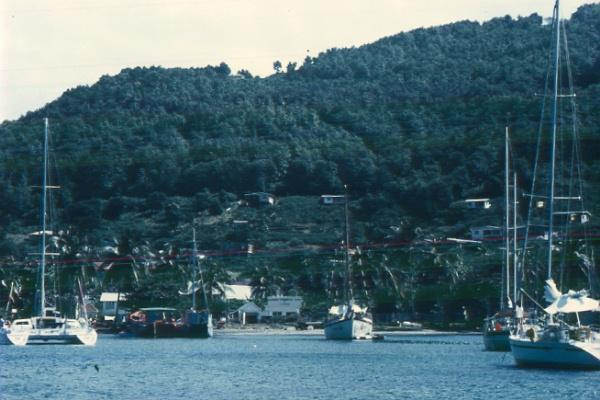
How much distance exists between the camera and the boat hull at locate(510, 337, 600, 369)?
6106 cm

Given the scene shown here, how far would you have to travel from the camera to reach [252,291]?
170 m

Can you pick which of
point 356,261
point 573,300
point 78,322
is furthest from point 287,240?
point 573,300

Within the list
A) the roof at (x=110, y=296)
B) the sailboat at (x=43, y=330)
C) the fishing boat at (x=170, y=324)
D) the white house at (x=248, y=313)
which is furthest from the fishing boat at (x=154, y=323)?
the roof at (x=110, y=296)

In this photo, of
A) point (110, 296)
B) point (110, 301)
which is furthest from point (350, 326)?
point (110, 296)

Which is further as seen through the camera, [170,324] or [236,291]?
[236,291]

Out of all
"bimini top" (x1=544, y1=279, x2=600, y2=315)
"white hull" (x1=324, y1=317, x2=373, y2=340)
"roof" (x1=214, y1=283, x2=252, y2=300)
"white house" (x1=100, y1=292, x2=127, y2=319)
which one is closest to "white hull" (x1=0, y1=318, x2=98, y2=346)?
"white hull" (x1=324, y1=317, x2=373, y2=340)

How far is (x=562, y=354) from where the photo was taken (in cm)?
6156

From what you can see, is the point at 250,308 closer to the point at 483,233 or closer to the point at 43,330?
the point at 483,233

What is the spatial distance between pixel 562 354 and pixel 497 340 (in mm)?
22818

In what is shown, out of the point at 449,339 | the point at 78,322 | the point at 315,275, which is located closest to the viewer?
the point at 78,322

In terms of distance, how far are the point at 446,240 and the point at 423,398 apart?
12225 cm

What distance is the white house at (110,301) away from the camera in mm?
165000

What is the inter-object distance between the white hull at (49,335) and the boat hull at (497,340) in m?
29.9

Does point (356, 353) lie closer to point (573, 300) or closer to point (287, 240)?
point (573, 300)
